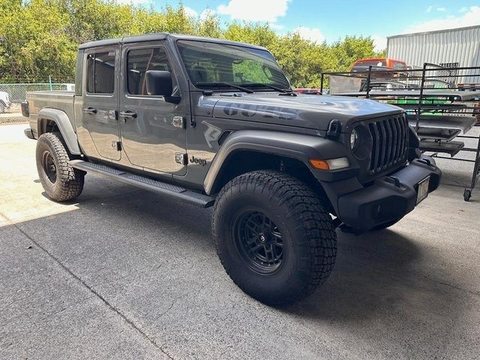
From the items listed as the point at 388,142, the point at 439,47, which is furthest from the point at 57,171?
the point at 439,47

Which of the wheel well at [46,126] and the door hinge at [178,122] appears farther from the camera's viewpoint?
the wheel well at [46,126]

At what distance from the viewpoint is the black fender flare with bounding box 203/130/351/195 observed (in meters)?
2.19

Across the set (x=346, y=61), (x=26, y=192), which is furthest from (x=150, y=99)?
(x=346, y=61)

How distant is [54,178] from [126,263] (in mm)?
2193

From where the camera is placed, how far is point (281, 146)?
232cm

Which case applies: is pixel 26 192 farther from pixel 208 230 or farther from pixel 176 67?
pixel 176 67

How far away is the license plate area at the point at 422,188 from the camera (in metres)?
2.66

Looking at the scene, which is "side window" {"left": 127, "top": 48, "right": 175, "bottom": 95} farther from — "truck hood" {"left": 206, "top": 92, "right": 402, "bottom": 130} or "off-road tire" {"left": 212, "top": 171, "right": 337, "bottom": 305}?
"off-road tire" {"left": 212, "top": 171, "right": 337, "bottom": 305}

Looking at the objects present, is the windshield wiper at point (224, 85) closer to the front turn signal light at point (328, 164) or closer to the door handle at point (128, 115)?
the door handle at point (128, 115)

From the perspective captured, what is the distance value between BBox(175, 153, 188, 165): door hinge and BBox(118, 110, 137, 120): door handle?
621 millimetres

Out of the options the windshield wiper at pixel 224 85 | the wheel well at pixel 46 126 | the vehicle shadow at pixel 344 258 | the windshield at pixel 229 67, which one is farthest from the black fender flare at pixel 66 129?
the windshield wiper at pixel 224 85

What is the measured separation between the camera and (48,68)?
20.5 metres

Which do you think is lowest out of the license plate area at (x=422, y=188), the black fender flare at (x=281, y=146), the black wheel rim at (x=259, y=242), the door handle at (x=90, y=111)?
Result: the black wheel rim at (x=259, y=242)

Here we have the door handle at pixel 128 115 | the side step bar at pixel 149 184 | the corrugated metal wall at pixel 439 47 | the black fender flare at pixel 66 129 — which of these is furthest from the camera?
the corrugated metal wall at pixel 439 47
